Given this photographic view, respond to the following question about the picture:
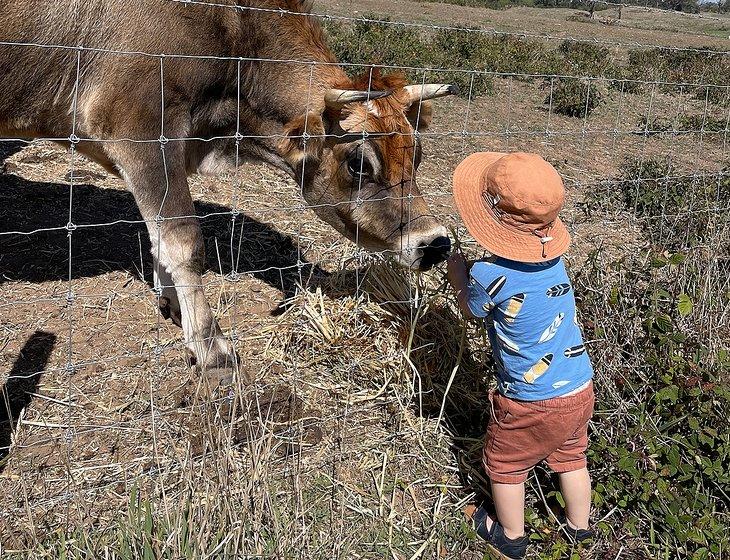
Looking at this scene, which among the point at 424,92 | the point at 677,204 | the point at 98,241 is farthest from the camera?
the point at 677,204

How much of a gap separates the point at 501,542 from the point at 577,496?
0.38 m

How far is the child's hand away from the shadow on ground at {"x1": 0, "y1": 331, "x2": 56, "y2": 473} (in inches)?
76.3

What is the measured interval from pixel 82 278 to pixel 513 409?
347cm

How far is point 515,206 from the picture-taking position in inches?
107

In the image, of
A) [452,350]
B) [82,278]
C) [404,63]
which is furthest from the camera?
[404,63]

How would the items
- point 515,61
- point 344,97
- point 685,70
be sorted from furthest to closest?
point 685,70 → point 515,61 → point 344,97

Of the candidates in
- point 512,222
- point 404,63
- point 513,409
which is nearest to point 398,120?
point 512,222

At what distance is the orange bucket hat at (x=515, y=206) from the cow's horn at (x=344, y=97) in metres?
1.21

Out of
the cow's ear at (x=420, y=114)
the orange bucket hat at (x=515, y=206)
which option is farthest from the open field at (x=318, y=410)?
the orange bucket hat at (x=515, y=206)

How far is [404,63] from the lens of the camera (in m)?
12.0

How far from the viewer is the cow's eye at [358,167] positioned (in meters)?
4.36

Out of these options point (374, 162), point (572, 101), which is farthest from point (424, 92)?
point (572, 101)

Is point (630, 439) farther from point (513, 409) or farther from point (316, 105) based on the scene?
point (316, 105)

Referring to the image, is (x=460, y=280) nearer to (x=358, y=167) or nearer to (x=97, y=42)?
(x=358, y=167)
